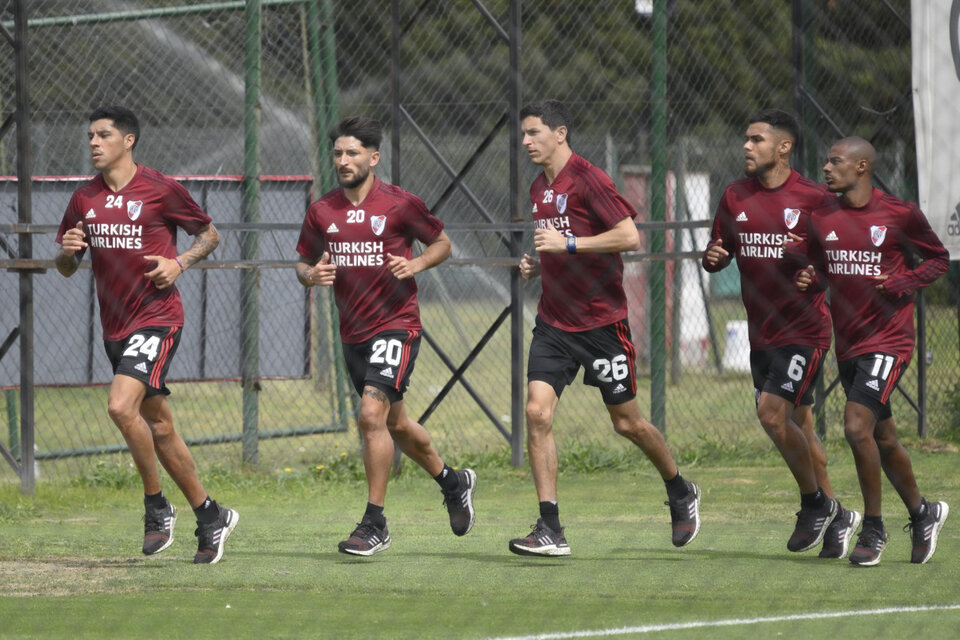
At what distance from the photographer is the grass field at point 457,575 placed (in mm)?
5648

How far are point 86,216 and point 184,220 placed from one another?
484 mm

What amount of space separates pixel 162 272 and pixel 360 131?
1251 millimetres

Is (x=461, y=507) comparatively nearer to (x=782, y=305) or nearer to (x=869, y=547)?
(x=782, y=305)

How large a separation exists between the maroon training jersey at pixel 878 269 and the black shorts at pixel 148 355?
3.26 meters

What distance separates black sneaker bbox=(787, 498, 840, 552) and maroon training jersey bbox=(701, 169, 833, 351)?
32.6 inches

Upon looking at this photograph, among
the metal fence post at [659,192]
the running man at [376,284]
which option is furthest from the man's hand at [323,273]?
the metal fence post at [659,192]

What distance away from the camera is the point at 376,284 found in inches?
295

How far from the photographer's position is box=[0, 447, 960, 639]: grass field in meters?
5.65

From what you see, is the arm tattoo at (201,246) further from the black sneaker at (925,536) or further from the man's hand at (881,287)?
the black sneaker at (925,536)

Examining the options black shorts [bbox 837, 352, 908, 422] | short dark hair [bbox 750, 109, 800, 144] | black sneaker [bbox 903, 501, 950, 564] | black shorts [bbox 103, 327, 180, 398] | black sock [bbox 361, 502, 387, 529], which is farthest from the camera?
short dark hair [bbox 750, 109, 800, 144]

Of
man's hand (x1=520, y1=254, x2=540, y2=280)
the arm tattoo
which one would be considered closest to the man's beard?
the arm tattoo

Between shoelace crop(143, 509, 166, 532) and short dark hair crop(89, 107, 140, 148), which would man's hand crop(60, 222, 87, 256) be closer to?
short dark hair crop(89, 107, 140, 148)

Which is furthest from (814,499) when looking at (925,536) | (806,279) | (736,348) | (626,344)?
(736,348)

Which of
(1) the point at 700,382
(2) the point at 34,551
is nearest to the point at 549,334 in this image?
(2) the point at 34,551
